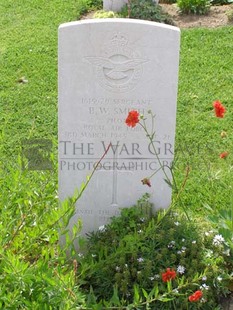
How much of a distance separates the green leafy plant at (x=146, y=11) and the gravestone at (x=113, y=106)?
3976mm

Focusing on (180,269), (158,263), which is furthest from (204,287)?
(158,263)

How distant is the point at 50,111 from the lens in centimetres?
607

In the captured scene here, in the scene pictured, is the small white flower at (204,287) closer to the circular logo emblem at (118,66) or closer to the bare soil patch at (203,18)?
the circular logo emblem at (118,66)

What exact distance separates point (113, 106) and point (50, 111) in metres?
2.19

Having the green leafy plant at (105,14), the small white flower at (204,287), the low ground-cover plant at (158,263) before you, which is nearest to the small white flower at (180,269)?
the low ground-cover plant at (158,263)

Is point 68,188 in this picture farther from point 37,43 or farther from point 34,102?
point 37,43

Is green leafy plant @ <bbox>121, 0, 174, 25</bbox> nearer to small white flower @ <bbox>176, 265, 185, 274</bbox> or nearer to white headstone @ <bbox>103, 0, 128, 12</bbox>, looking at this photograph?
white headstone @ <bbox>103, 0, 128, 12</bbox>

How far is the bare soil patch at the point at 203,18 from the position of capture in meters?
7.91

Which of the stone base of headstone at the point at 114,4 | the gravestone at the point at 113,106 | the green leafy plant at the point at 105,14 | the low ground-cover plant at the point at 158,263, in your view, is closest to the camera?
the low ground-cover plant at the point at 158,263

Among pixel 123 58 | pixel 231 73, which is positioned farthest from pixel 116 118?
pixel 231 73

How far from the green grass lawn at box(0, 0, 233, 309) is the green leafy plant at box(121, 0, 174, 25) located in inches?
15.4

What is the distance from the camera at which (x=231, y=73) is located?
21.9ft

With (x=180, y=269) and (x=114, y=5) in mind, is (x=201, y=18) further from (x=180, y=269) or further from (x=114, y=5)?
(x=180, y=269)

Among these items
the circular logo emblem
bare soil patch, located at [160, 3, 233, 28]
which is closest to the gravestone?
the circular logo emblem
